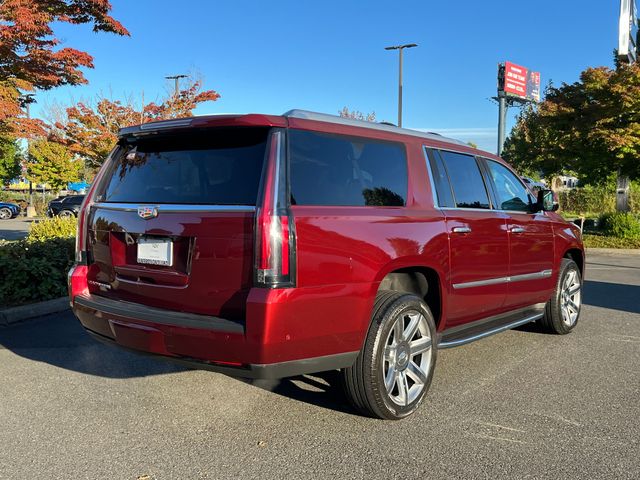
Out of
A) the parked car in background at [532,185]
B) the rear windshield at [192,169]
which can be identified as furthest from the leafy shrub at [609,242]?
the rear windshield at [192,169]

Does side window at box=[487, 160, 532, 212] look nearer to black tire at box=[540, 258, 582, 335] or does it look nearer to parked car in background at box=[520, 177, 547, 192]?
parked car in background at box=[520, 177, 547, 192]

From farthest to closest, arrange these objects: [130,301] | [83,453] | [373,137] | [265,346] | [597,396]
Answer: [597,396]
[373,137]
[130,301]
[83,453]
[265,346]

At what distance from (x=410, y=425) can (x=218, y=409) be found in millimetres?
1294

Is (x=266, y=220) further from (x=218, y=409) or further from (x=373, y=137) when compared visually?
(x=218, y=409)

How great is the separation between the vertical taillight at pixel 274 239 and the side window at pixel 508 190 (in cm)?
256

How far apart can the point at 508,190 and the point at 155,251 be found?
3.33 m

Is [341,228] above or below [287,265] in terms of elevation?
above

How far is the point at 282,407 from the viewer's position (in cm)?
378

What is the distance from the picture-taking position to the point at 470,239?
420 cm

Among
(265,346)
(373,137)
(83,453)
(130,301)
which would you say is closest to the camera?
(265,346)

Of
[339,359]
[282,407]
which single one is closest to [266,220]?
[339,359]

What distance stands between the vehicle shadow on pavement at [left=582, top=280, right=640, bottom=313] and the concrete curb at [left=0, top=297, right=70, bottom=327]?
6.89 meters

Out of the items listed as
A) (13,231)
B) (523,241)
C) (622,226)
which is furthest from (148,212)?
(13,231)

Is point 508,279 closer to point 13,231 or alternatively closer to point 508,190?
point 508,190
